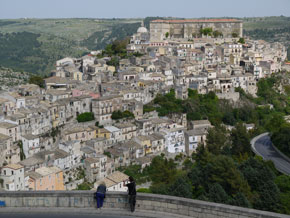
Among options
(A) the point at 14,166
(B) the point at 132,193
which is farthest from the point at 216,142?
(B) the point at 132,193

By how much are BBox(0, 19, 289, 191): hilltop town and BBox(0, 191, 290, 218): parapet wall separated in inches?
611

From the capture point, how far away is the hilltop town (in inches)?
1009

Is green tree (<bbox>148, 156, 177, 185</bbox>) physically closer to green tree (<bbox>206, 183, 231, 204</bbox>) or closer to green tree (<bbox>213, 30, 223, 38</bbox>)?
green tree (<bbox>206, 183, 231, 204</bbox>)

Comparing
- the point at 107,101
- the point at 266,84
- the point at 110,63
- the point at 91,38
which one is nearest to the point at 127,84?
the point at 107,101

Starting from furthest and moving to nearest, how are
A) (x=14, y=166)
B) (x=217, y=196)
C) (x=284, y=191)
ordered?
1. (x=14, y=166)
2. (x=284, y=191)
3. (x=217, y=196)

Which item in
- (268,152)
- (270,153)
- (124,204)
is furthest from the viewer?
(268,152)

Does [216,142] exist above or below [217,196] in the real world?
below

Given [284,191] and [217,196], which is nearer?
[217,196]

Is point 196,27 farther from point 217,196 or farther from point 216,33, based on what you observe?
point 217,196

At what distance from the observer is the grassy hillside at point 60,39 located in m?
89.6

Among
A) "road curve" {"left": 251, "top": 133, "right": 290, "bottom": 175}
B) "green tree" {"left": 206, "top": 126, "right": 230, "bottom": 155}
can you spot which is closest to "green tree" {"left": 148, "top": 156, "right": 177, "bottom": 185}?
"green tree" {"left": 206, "top": 126, "right": 230, "bottom": 155}

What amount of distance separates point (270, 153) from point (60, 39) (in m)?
94.6

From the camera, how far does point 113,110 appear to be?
3148cm

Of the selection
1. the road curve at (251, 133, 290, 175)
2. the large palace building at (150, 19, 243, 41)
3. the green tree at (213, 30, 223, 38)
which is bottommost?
the road curve at (251, 133, 290, 175)
